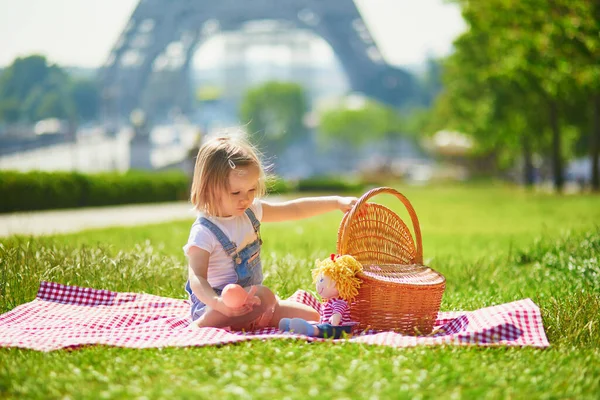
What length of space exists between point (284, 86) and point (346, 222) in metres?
67.7

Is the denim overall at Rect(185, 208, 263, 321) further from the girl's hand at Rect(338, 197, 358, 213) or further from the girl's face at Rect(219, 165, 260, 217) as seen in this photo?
the girl's hand at Rect(338, 197, 358, 213)

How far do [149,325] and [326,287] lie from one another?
812mm

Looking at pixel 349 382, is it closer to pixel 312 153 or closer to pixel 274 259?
pixel 274 259

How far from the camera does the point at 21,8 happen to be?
16.5 m

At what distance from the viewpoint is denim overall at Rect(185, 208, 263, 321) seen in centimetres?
337

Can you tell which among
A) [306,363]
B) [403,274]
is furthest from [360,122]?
[306,363]

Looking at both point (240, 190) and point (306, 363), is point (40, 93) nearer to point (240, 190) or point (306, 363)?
point (240, 190)

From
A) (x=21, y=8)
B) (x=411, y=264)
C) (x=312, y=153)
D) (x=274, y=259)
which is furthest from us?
(x=312, y=153)

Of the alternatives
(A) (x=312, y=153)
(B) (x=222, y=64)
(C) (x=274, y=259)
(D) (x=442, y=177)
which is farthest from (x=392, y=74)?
(C) (x=274, y=259)

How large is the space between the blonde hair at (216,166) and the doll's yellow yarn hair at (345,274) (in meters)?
0.52

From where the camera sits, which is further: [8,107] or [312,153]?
[312,153]

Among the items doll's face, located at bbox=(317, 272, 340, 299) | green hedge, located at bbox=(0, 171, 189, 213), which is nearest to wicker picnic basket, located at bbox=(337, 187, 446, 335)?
doll's face, located at bbox=(317, 272, 340, 299)

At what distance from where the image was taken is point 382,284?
3.28 metres

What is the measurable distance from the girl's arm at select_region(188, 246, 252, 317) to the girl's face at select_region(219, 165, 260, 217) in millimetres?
228
